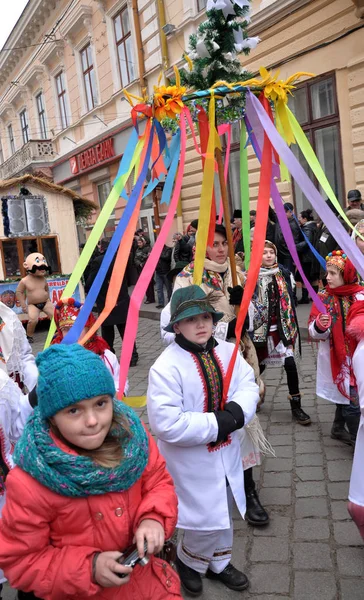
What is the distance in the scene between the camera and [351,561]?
7.96ft

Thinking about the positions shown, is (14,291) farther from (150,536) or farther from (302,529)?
(150,536)

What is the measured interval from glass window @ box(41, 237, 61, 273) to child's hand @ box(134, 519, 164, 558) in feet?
30.1

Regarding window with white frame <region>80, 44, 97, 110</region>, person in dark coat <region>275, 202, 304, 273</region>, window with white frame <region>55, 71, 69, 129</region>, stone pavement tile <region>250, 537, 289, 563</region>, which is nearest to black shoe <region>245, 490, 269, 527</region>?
stone pavement tile <region>250, 537, 289, 563</region>

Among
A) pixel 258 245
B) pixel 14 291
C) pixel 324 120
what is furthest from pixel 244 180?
pixel 14 291

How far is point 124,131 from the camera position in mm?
14719

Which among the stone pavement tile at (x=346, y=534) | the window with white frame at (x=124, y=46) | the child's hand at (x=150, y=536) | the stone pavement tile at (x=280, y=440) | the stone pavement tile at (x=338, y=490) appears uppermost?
the window with white frame at (x=124, y=46)

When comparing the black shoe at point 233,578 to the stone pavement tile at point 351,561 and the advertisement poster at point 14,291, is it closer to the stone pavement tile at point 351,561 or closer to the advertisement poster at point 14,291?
the stone pavement tile at point 351,561

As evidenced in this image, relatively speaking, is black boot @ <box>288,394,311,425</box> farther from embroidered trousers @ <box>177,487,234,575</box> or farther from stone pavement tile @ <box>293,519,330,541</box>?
embroidered trousers @ <box>177,487,234,575</box>

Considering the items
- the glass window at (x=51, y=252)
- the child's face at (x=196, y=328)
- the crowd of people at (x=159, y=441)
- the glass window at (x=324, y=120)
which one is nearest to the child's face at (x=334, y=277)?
the crowd of people at (x=159, y=441)

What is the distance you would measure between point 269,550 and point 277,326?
1939 millimetres

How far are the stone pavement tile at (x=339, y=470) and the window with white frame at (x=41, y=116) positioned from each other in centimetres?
2123

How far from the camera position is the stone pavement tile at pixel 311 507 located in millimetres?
2854

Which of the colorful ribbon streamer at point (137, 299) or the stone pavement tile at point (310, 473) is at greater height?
the colorful ribbon streamer at point (137, 299)

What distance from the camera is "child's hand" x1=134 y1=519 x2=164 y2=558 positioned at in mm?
1496
